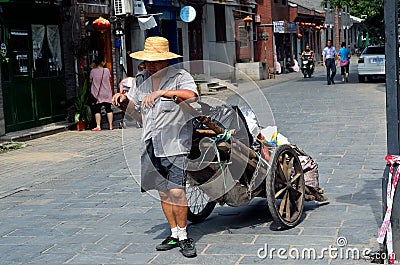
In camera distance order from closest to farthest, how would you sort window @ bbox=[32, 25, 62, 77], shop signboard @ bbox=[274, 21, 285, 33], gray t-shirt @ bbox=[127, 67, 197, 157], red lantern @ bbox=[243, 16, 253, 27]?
gray t-shirt @ bbox=[127, 67, 197, 157]
window @ bbox=[32, 25, 62, 77]
red lantern @ bbox=[243, 16, 253, 27]
shop signboard @ bbox=[274, 21, 285, 33]

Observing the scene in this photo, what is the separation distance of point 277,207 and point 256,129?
768mm

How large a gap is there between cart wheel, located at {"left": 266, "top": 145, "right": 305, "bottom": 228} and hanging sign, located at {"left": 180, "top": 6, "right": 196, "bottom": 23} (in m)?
18.1

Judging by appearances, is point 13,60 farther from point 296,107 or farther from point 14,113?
point 296,107

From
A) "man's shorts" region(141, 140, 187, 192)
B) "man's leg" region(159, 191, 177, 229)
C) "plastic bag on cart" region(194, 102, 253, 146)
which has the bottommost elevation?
"man's leg" region(159, 191, 177, 229)

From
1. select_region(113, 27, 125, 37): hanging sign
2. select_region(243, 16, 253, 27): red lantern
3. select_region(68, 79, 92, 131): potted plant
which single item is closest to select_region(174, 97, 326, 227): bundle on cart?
select_region(68, 79, 92, 131): potted plant

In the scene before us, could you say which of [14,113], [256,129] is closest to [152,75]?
[256,129]

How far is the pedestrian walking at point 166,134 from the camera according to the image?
Answer: 224 inches

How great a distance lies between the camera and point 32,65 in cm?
1512

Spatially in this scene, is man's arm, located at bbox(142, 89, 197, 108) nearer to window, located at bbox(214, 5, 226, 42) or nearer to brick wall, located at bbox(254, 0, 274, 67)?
window, located at bbox(214, 5, 226, 42)

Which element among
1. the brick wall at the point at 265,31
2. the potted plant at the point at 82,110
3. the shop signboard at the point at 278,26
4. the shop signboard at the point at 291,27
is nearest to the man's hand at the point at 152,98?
the potted plant at the point at 82,110

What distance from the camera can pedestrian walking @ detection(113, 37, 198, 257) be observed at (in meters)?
5.69

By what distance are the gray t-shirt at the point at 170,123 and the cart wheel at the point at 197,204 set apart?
39.8 inches

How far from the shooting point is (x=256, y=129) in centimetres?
655

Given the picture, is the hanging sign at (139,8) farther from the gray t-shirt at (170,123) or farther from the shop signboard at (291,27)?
the shop signboard at (291,27)
